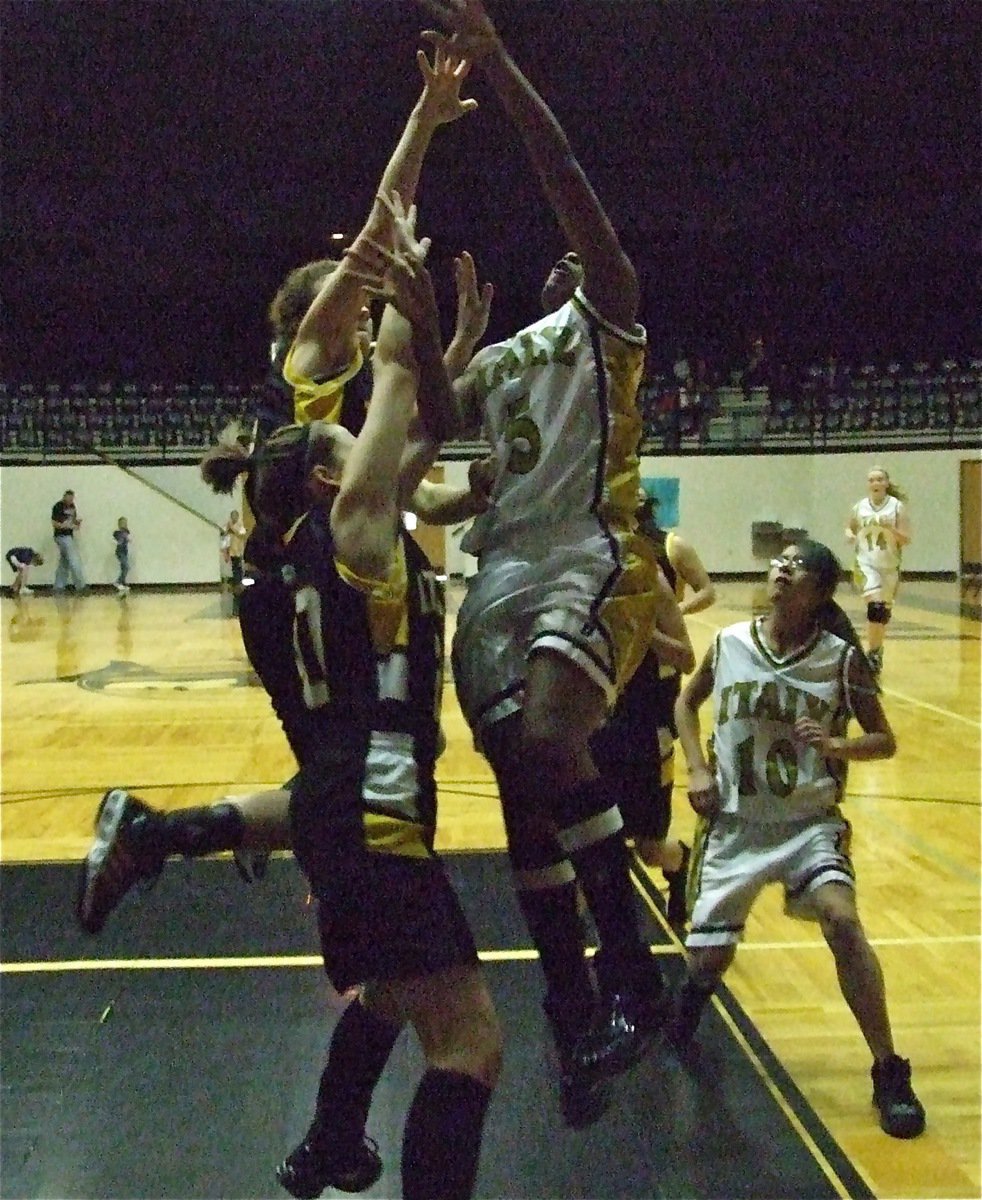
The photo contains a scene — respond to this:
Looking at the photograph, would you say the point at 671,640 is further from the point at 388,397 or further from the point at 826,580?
the point at 388,397

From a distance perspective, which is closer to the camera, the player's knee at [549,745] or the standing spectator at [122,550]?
the player's knee at [549,745]

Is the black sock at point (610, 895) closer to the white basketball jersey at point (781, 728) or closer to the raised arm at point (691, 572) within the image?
the white basketball jersey at point (781, 728)

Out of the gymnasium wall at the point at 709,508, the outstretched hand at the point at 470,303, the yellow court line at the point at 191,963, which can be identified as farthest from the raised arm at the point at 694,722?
the gymnasium wall at the point at 709,508

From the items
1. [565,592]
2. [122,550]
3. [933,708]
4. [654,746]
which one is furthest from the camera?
[122,550]

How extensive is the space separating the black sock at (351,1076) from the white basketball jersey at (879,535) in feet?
31.7

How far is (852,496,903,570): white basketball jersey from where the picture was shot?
11312 mm

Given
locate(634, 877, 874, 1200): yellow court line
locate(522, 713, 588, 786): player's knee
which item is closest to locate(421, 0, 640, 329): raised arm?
locate(522, 713, 588, 786): player's knee

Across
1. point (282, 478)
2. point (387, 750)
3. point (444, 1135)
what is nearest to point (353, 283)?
point (282, 478)

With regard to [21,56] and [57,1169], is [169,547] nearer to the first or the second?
[21,56]

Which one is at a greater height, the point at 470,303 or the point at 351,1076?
the point at 470,303

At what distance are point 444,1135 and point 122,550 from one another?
19801mm

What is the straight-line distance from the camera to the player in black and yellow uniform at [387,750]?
1.95 metres

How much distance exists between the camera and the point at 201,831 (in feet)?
8.07

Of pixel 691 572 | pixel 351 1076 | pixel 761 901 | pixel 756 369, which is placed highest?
pixel 756 369
